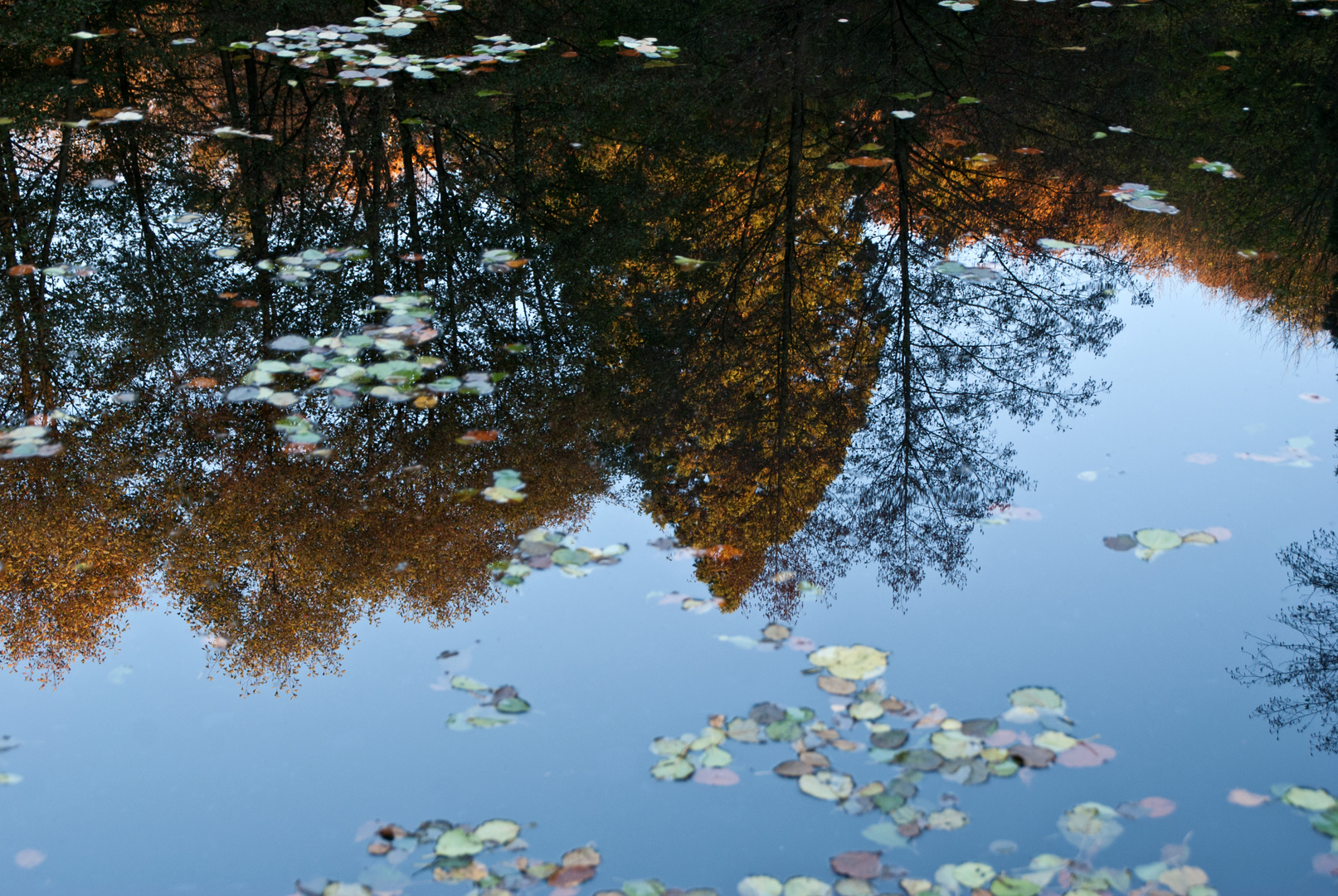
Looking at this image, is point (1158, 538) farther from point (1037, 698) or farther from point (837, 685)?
point (837, 685)

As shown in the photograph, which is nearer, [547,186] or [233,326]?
[233,326]

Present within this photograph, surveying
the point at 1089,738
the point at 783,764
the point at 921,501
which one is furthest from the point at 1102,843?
the point at 921,501

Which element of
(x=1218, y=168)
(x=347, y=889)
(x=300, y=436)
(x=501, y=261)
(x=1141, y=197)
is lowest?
(x=347, y=889)

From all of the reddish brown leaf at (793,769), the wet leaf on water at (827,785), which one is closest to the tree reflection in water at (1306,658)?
the wet leaf on water at (827,785)

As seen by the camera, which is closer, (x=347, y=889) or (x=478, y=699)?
(x=347, y=889)

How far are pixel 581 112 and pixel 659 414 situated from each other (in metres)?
5.45

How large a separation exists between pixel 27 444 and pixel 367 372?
183 centimetres

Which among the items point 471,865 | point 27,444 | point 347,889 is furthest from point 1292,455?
point 27,444

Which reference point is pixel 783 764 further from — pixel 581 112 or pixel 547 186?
pixel 581 112

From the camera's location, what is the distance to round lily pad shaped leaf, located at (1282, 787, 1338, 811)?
123 inches

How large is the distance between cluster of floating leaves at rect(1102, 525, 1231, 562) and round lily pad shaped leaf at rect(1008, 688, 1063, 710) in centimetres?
116

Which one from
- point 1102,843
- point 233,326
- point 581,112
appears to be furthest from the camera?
point 581,112

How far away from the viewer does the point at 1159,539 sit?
4.45m

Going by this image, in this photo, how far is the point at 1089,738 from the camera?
338 centimetres
